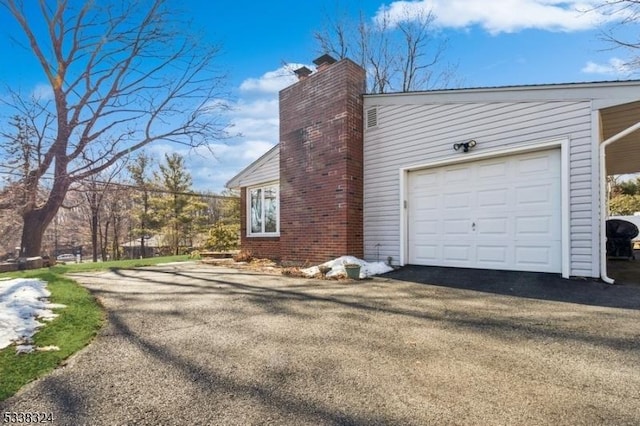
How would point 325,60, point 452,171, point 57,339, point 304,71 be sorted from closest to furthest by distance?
point 57,339, point 452,171, point 325,60, point 304,71

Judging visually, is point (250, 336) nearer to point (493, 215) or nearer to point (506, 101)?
point (493, 215)

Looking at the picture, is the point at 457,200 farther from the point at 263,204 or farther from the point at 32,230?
the point at 32,230

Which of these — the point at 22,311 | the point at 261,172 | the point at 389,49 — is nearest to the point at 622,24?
the point at 261,172

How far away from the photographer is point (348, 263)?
6.75 meters

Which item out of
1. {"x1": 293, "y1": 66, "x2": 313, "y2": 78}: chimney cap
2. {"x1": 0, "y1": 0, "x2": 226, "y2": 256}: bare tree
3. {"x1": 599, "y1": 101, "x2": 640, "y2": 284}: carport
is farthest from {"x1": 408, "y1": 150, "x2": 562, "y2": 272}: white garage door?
{"x1": 0, "y1": 0, "x2": 226, "y2": 256}: bare tree

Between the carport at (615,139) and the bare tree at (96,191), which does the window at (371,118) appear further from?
the bare tree at (96,191)

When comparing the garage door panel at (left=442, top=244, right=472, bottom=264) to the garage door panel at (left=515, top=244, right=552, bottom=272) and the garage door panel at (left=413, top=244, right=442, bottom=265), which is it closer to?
the garage door panel at (left=413, top=244, right=442, bottom=265)

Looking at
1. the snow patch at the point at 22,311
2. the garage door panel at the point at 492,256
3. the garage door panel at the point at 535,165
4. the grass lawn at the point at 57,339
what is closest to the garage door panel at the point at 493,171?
the garage door panel at the point at 535,165

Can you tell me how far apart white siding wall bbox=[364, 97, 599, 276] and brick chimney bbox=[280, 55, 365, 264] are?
0.36 m

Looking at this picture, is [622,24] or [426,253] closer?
[426,253]

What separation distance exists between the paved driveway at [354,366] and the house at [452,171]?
1839 mm

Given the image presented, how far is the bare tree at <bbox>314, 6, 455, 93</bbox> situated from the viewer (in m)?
17.0

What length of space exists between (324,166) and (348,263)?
241cm

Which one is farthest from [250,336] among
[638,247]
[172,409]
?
[638,247]
